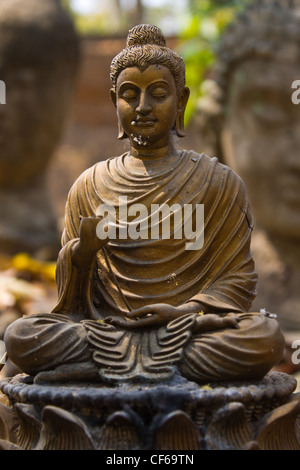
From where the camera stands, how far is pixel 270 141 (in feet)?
31.1

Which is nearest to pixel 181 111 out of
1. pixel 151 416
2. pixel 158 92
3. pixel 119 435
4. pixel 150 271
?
pixel 158 92

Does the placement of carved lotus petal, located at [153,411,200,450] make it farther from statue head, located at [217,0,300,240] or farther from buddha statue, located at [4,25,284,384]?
statue head, located at [217,0,300,240]

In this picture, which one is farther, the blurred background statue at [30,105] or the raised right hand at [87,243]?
the blurred background statue at [30,105]

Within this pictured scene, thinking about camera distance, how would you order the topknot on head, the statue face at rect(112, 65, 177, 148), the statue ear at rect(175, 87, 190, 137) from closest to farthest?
the statue face at rect(112, 65, 177, 148)
the topknot on head
the statue ear at rect(175, 87, 190, 137)

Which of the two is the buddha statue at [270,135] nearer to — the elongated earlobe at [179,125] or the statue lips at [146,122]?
the elongated earlobe at [179,125]

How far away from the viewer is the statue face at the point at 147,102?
4695mm

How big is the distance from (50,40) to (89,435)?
29.0 feet

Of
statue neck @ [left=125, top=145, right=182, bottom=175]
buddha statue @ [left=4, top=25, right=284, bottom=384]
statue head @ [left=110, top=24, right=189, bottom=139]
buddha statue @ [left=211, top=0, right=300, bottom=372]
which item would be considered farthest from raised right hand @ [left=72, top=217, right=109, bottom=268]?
buddha statue @ [left=211, top=0, right=300, bottom=372]

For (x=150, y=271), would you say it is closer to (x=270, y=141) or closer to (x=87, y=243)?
(x=87, y=243)

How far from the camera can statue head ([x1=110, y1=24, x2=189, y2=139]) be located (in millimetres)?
4703

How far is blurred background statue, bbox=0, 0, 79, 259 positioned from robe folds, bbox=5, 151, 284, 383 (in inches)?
274

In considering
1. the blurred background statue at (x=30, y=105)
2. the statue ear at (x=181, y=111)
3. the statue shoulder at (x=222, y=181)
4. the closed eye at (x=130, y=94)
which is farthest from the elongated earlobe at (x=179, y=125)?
the blurred background statue at (x=30, y=105)
